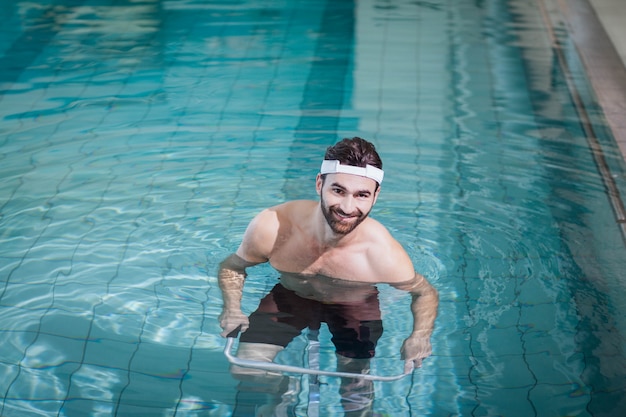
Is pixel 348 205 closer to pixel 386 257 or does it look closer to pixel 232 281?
pixel 386 257

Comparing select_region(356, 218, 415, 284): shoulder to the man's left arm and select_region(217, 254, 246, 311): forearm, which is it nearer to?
the man's left arm

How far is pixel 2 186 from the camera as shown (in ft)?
15.3

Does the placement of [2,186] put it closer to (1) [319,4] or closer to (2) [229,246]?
(2) [229,246]

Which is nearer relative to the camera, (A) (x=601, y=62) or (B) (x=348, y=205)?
(B) (x=348, y=205)

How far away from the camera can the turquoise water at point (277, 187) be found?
3197mm

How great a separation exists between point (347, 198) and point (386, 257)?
14.3 inches

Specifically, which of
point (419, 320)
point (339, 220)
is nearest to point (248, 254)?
point (339, 220)

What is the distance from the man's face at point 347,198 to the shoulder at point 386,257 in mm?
204

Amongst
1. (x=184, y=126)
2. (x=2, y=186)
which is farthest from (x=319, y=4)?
(x=2, y=186)

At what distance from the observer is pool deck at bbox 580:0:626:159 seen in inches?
231

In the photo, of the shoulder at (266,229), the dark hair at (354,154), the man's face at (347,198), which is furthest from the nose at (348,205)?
the shoulder at (266,229)

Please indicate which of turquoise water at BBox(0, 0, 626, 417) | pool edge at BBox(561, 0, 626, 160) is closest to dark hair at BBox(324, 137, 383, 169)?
turquoise water at BBox(0, 0, 626, 417)

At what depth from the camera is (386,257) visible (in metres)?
3.23

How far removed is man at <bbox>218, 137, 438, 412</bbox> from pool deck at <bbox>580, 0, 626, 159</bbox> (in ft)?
8.55
